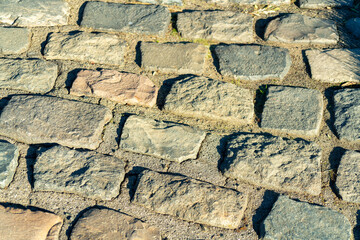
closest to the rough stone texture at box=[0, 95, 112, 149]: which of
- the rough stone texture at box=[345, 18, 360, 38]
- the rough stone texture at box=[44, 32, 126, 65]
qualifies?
the rough stone texture at box=[44, 32, 126, 65]

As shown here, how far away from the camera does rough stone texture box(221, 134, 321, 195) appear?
225 centimetres

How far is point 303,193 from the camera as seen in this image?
7.35 feet

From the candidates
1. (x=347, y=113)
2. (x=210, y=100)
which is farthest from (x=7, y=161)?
(x=347, y=113)

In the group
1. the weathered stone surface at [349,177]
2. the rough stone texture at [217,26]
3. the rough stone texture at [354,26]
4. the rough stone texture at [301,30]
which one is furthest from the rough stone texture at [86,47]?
the rough stone texture at [354,26]

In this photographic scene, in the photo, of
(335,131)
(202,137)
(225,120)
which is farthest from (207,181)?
(335,131)

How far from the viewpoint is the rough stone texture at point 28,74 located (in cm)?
271

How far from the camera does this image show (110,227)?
206cm

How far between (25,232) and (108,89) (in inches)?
44.6

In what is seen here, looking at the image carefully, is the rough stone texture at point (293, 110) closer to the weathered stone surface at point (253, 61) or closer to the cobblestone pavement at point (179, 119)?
the cobblestone pavement at point (179, 119)

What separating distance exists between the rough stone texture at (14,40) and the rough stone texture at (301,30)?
2029 mm

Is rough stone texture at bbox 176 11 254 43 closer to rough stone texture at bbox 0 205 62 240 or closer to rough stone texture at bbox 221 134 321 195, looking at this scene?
rough stone texture at bbox 221 134 321 195

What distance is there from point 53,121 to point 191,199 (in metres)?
1.10

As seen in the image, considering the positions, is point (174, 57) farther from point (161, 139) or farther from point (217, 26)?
point (161, 139)

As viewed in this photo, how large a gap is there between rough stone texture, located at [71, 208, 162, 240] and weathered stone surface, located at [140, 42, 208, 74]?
3.99 feet
